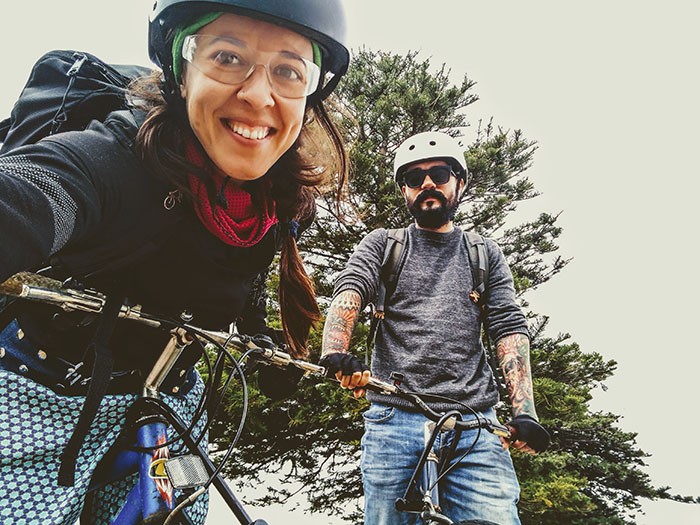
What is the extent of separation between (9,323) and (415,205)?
276cm

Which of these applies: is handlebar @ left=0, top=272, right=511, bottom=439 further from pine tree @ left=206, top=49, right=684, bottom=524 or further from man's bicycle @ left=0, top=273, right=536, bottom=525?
pine tree @ left=206, top=49, right=684, bottom=524

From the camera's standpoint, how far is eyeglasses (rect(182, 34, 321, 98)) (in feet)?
4.75

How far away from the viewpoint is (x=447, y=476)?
2975 mm

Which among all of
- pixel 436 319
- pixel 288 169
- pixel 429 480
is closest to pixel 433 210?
pixel 436 319

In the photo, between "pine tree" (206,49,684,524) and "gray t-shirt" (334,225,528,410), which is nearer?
"gray t-shirt" (334,225,528,410)

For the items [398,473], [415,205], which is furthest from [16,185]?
[415,205]

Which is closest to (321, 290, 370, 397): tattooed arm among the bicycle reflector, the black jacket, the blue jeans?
the blue jeans

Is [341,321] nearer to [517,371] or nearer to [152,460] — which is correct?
[517,371]

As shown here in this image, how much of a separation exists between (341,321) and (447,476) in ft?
3.31

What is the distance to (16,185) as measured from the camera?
1016 mm

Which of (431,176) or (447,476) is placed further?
(431,176)

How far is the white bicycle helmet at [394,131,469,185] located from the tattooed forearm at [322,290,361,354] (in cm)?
139

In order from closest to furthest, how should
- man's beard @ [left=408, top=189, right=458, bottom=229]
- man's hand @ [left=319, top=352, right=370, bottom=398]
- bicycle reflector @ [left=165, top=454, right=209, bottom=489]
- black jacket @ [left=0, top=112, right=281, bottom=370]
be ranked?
black jacket @ [left=0, top=112, right=281, bottom=370] → bicycle reflector @ [left=165, top=454, right=209, bottom=489] → man's hand @ [left=319, top=352, right=370, bottom=398] → man's beard @ [left=408, top=189, right=458, bottom=229]

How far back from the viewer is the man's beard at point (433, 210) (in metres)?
3.82
